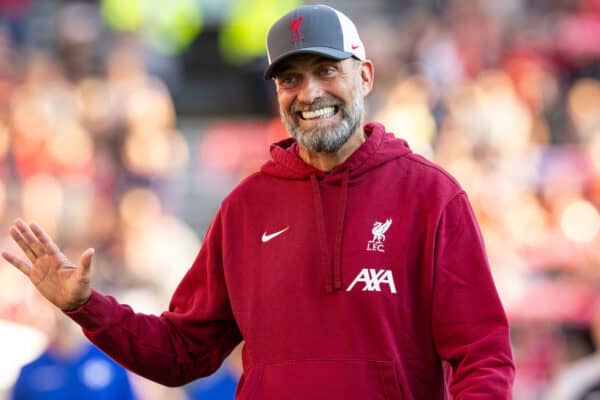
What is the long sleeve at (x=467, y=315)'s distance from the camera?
161 inches

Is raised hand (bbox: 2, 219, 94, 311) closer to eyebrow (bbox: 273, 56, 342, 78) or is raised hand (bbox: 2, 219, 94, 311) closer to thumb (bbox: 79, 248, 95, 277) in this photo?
thumb (bbox: 79, 248, 95, 277)

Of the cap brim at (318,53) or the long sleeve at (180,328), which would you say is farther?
the long sleeve at (180,328)

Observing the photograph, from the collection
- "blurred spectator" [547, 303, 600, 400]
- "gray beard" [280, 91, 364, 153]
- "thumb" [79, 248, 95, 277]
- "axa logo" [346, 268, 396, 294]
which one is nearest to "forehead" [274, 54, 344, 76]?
"gray beard" [280, 91, 364, 153]

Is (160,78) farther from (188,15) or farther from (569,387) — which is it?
(569,387)

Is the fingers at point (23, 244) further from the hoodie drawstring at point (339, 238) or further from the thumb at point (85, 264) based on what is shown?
the hoodie drawstring at point (339, 238)

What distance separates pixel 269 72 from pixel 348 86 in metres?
0.24

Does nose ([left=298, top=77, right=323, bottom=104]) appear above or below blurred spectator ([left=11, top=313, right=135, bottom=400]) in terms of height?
above

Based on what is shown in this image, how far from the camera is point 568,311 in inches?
379

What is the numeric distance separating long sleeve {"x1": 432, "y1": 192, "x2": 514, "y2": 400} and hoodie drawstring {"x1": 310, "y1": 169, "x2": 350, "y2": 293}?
11.4 inches

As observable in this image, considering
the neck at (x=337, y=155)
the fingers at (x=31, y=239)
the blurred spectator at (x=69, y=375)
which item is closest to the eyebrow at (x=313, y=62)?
the neck at (x=337, y=155)

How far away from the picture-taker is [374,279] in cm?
423

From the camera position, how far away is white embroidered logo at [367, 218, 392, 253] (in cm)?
428

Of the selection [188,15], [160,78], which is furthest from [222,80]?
[160,78]

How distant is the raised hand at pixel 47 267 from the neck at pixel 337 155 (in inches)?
29.8
